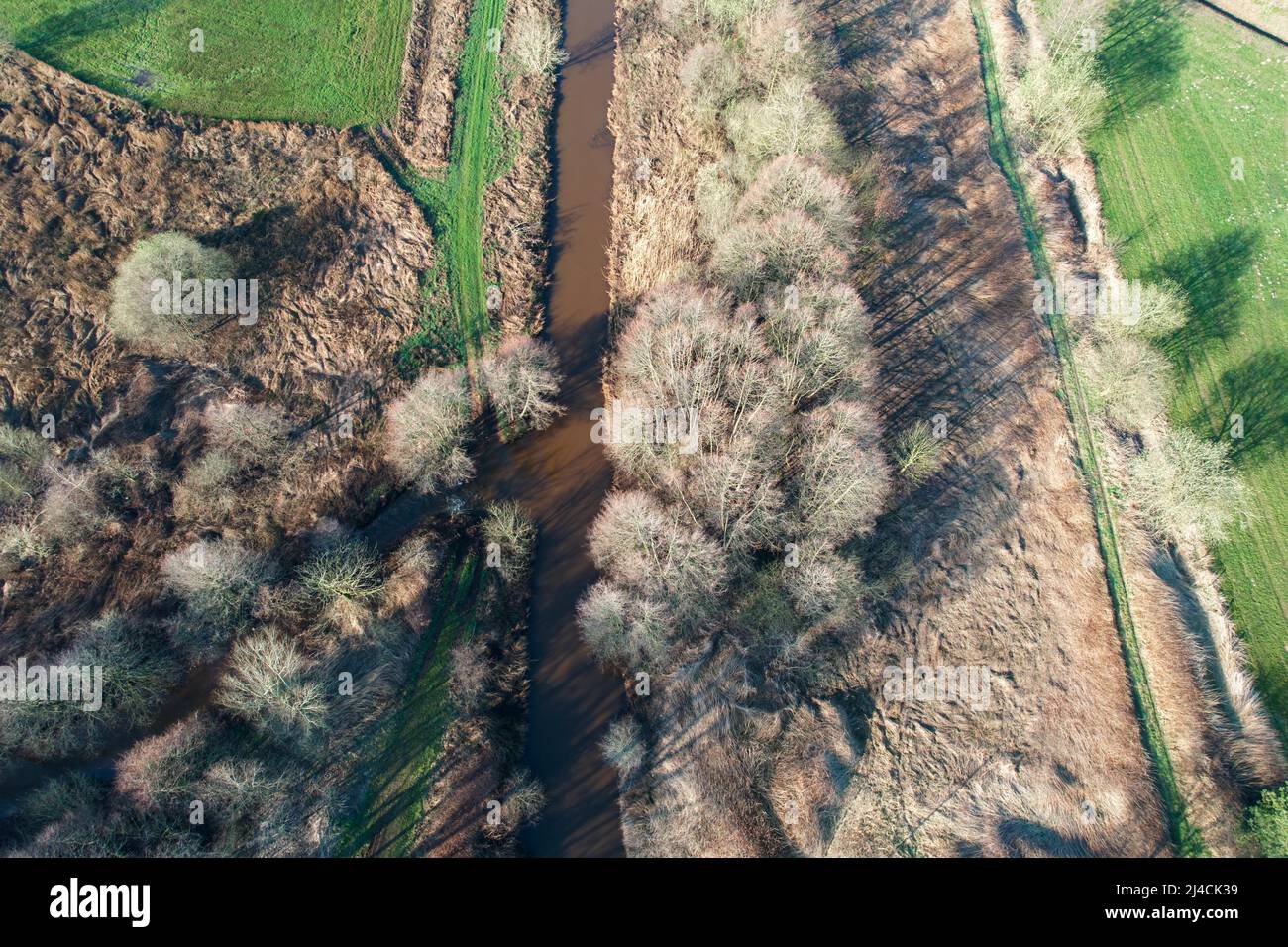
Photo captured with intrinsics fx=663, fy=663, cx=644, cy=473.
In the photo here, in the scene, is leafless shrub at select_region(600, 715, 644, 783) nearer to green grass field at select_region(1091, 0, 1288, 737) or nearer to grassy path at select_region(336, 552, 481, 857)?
grassy path at select_region(336, 552, 481, 857)

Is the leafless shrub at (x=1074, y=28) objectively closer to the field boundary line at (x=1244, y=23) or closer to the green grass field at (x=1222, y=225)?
the green grass field at (x=1222, y=225)

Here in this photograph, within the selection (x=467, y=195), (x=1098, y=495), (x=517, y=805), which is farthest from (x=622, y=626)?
(x=467, y=195)

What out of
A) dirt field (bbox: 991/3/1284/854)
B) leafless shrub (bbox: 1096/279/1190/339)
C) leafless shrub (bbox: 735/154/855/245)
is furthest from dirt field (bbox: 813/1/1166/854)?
leafless shrub (bbox: 735/154/855/245)

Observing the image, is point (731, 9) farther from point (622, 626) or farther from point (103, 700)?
point (103, 700)

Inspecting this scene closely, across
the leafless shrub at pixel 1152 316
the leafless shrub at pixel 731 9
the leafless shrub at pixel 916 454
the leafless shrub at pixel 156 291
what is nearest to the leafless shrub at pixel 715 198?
the leafless shrub at pixel 731 9

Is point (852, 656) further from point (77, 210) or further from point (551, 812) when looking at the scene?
point (77, 210)

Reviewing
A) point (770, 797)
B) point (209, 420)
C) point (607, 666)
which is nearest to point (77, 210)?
point (209, 420)

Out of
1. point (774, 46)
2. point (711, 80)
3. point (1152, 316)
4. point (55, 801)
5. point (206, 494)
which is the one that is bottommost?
point (55, 801)
